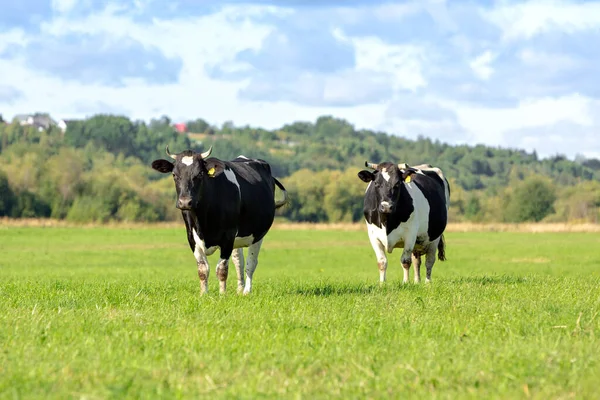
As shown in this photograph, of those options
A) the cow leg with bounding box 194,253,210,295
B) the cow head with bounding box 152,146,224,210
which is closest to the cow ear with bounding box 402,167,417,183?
the cow head with bounding box 152,146,224,210

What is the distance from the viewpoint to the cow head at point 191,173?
48.2ft

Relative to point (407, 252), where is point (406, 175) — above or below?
above

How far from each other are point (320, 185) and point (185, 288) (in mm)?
113943

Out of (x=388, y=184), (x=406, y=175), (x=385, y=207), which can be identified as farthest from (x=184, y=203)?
(x=406, y=175)

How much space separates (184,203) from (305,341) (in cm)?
566

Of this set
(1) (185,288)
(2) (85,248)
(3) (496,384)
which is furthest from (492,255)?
(3) (496,384)

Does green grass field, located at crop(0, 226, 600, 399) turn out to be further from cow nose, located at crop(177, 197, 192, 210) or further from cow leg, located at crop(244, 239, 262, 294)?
cow nose, located at crop(177, 197, 192, 210)

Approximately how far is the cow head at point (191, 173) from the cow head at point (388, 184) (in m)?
3.97

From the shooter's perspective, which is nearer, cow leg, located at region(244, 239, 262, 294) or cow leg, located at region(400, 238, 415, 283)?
cow leg, located at region(244, 239, 262, 294)

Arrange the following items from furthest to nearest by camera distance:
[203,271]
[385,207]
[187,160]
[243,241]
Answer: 1. [385,207]
2. [243,241]
3. [203,271]
4. [187,160]

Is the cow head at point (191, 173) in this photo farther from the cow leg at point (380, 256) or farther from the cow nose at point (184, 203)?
the cow leg at point (380, 256)

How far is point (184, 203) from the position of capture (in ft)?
47.8

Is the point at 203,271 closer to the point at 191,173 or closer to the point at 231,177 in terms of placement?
the point at 191,173

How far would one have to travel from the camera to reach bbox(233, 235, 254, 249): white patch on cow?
1634 cm
